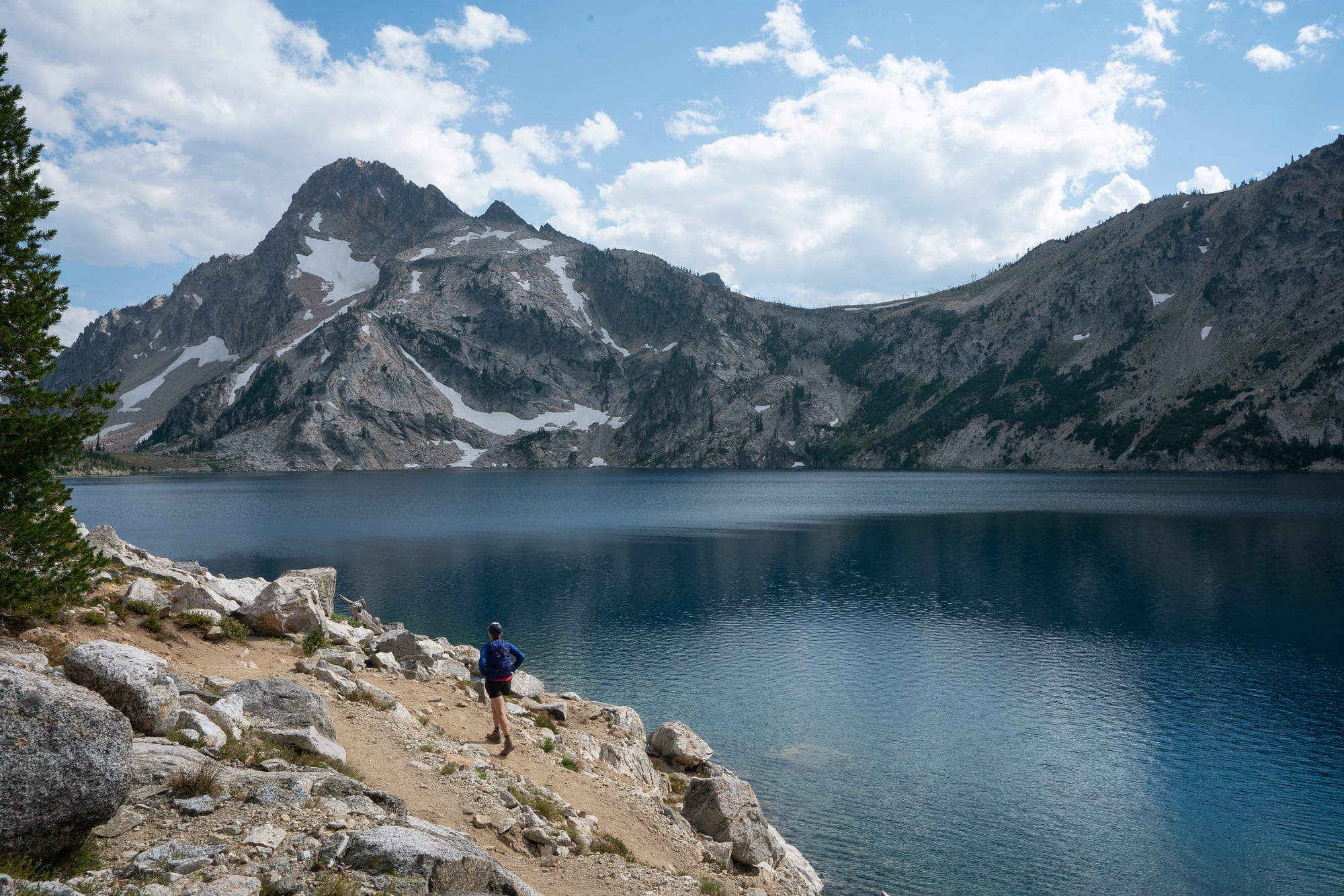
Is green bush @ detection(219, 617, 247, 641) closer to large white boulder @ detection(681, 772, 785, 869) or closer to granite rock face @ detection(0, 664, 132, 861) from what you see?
granite rock face @ detection(0, 664, 132, 861)

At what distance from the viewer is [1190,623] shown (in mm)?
50125

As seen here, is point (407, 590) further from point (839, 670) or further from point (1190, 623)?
point (1190, 623)

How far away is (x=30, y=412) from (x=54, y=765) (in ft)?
38.1

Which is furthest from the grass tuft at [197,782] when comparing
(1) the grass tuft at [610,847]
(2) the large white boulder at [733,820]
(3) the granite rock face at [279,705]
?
(2) the large white boulder at [733,820]

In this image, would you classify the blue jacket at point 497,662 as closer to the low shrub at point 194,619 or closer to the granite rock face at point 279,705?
the granite rock face at point 279,705

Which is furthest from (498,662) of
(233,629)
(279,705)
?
(233,629)

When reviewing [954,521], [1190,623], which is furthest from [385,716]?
[954,521]

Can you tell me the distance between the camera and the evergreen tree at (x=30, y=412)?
1598 cm

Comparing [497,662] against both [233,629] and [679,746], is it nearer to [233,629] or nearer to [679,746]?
[233,629]

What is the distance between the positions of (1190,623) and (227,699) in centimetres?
5612

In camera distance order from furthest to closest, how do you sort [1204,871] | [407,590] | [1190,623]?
[407,590] < [1190,623] < [1204,871]

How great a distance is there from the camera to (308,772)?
12.2 metres

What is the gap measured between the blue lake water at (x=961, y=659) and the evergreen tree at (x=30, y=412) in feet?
69.5

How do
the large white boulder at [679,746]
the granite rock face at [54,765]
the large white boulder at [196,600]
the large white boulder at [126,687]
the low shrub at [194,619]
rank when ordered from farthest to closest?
1. the large white boulder at [679,746]
2. the large white boulder at [196,600]
3. the low shrub at [194,619]
4. the large white boulder at [126,687]
5. the granite rock face at [54,765]
